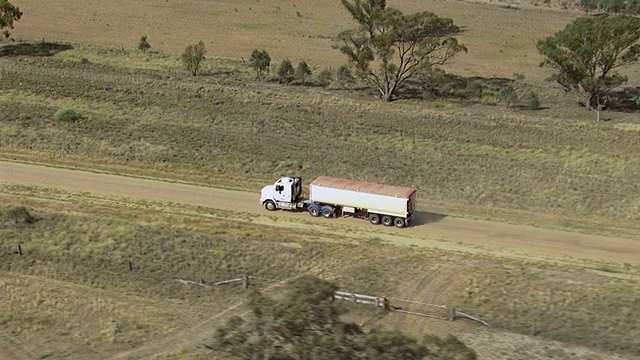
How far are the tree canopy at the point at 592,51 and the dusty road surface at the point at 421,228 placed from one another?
2860 cm

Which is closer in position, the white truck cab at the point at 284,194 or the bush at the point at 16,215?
the bush at the point at 16,215

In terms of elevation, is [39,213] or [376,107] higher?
[376,107]

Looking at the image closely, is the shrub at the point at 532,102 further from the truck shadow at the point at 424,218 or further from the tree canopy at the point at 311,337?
the tree canopy at the point at 311,337

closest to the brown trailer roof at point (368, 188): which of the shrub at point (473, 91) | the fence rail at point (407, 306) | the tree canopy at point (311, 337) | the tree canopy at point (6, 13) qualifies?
the fence rail at point (407, 306)

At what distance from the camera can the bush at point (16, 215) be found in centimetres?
4016

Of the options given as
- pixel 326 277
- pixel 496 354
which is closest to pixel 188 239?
pixel 326 277

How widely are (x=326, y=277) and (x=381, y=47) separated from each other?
36.0 metres

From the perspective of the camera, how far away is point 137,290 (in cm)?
3366

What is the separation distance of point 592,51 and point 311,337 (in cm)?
5081

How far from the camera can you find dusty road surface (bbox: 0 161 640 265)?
1468 inches

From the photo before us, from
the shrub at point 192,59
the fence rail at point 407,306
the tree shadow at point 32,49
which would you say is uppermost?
the tree shadow at point 32,49

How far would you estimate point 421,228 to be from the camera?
39906mm

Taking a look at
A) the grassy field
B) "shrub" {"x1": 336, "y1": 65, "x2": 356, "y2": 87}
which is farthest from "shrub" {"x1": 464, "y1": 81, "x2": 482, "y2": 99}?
the grassy field

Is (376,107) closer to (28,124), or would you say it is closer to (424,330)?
(28,124)
